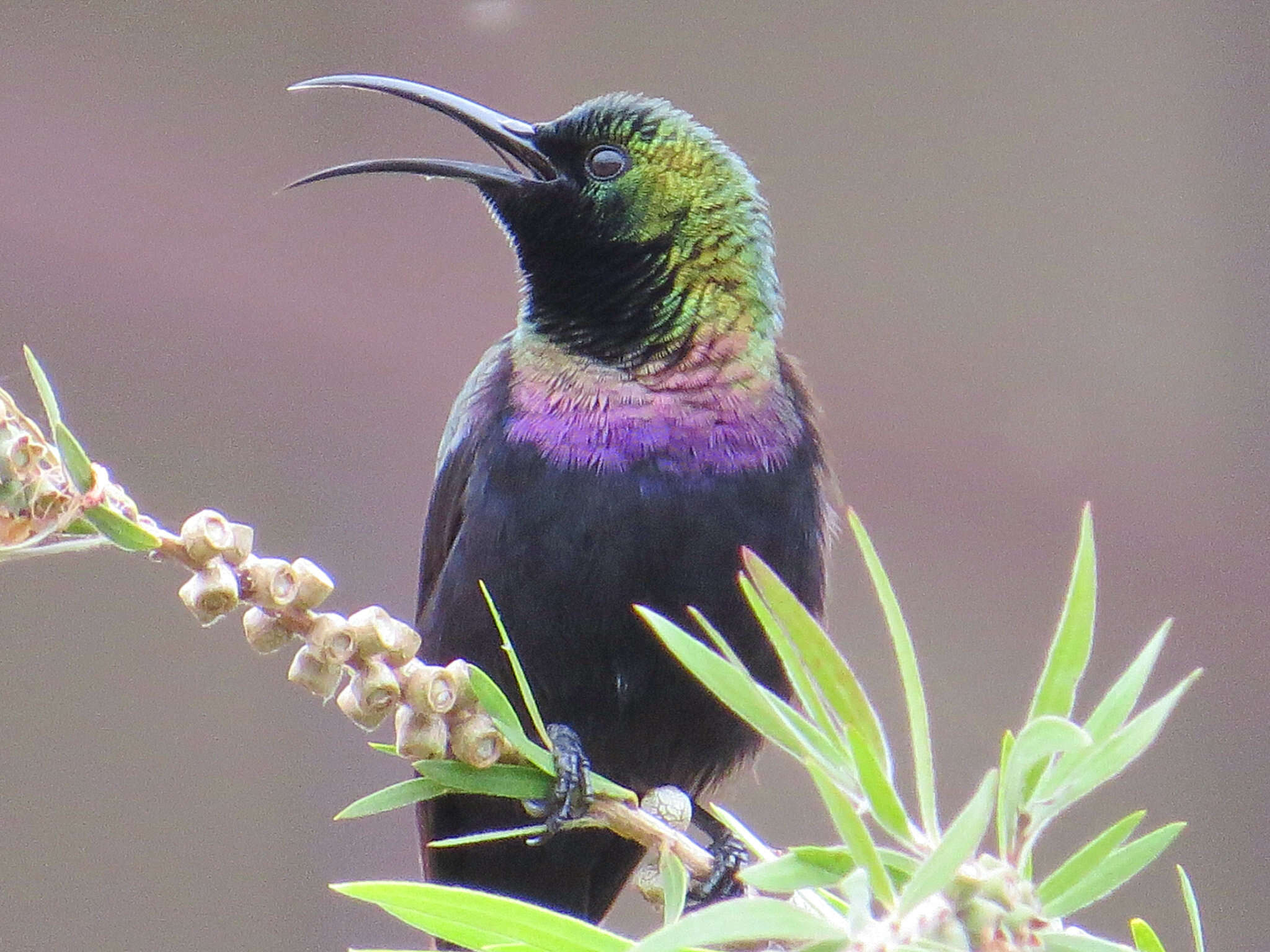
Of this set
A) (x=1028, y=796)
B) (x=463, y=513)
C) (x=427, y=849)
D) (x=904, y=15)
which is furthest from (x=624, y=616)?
(x=904, y=15)

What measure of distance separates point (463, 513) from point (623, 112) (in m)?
0.39

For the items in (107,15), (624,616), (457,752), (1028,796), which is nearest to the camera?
(1028,796)

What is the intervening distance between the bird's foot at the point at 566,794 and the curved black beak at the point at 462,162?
0.51 meters

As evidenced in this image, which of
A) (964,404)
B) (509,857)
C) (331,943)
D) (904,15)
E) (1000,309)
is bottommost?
(331,943)

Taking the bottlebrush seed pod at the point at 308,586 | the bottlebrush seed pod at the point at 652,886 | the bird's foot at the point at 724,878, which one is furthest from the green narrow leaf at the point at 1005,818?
the bird's foot at the point at 724,878

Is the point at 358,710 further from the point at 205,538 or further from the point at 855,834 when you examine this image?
the point at 855,834

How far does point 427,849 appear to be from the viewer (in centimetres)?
147

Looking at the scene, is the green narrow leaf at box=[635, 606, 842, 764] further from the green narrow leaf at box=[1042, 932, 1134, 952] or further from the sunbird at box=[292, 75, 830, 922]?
the sunbird at box=[292, 75, 830, 922]

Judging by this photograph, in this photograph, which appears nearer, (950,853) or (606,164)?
(950,853)

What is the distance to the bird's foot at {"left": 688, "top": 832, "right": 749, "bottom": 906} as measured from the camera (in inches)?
44.6

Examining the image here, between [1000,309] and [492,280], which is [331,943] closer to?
[492,280]

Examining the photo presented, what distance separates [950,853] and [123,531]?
0.91ft

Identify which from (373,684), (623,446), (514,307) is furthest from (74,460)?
(514,307)

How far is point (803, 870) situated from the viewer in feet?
1.41
